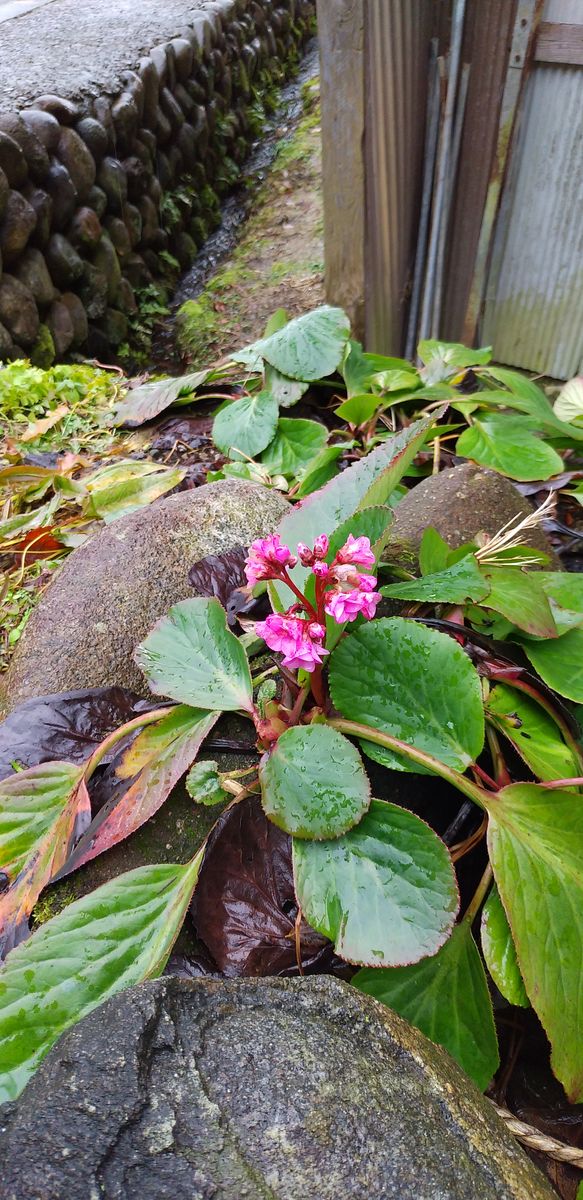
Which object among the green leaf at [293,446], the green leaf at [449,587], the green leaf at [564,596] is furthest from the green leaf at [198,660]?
the green leaf at [293,446]

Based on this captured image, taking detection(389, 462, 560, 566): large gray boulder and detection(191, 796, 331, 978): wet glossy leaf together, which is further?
detection(389, 462, 560, 566): large gray boulder

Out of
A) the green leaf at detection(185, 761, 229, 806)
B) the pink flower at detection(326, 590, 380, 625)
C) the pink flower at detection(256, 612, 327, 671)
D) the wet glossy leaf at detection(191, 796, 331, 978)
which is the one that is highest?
the pink flower at detection(326, 590, 380, 625)

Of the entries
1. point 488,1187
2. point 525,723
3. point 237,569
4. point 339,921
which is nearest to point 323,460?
point 237,569

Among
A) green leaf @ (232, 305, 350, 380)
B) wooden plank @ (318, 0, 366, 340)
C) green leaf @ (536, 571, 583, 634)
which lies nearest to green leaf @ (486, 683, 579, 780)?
green leaf @ (536, 571, 583, 634)

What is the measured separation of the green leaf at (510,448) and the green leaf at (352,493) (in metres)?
0.73

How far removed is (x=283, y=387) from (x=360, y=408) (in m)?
A: 0.30

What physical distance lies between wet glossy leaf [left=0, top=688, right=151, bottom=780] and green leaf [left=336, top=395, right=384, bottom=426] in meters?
1.22

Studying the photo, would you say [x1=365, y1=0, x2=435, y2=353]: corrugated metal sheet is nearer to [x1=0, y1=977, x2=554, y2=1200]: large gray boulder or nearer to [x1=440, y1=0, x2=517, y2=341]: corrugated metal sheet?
[x1=440, y1=0, x2=517, y2=341]: corrugated metal sheet

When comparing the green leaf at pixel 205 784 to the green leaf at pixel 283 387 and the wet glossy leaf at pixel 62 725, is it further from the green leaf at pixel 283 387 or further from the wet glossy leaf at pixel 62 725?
the green leaf at pixel 283 387

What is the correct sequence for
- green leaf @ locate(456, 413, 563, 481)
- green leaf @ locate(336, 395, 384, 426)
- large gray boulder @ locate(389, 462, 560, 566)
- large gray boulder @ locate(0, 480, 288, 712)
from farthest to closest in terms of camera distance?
1. green leaf @ locate(336, 395, 384, 426)
2. green leaf @ locate(456, 413, 563, 481)
3. large gray boulder @ locate(389, 462, 560, 566)
4. large gray boulder @ locate(0, 480, 288, 712)

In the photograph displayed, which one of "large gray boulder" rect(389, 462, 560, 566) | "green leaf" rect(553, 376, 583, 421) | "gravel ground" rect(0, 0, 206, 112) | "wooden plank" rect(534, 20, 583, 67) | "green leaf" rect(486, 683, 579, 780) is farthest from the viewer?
"gravel ground" rect(0, 0, 206, 112)

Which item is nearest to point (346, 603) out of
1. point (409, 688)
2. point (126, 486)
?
point (409, 688)

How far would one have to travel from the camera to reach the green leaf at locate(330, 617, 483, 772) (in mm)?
895

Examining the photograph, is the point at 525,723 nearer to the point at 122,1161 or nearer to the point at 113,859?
the point at 113,859
